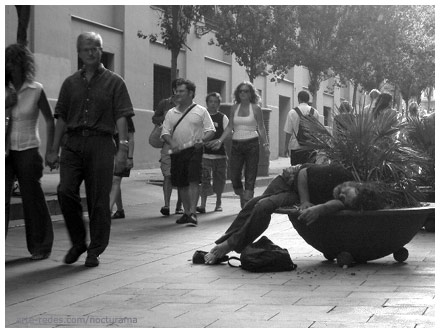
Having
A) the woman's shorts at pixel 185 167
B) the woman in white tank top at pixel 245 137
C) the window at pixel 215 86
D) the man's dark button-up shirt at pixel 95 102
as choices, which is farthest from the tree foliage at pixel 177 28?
the man's dark button-up shirt at pixel 95 102

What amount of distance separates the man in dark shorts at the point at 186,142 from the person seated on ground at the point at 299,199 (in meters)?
3.22

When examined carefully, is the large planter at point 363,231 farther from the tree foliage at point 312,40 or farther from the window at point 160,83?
the tree foliage at point 312,40

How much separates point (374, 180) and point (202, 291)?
2062 mm

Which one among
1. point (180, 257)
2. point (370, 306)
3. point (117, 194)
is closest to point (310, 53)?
point (117, 194)

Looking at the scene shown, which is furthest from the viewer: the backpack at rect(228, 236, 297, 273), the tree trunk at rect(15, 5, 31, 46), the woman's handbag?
the tree trunk at rect(15, 5, 31, 46)

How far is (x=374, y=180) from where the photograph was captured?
763 cm

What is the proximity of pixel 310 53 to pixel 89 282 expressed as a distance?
23733 millimetres

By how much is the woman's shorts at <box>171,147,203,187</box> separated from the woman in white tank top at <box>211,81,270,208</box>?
1333 mm

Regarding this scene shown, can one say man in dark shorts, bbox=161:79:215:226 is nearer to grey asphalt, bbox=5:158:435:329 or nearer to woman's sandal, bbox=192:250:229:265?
grey asphalt, bbox=5:158:435:329

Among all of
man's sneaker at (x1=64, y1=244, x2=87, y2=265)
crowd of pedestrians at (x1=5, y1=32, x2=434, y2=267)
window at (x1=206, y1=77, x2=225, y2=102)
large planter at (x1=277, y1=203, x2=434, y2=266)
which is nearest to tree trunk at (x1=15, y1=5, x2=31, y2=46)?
crowd of pedestrians at (x1=5, y1=32, x2=434, y2=267)

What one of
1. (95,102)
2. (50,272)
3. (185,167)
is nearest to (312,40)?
(185,167)

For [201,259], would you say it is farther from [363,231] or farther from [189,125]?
[189,125]

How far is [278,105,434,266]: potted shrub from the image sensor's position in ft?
24.0
